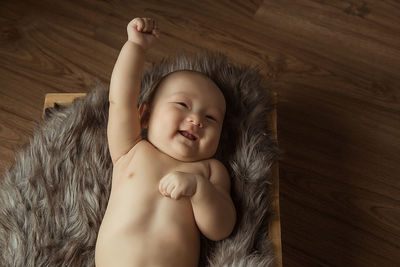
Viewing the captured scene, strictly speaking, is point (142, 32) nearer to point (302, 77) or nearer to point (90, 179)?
point (90, 179)

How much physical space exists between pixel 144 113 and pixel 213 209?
1.15ft

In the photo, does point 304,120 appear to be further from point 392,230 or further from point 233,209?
point 233,209

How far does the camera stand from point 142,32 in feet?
3.95

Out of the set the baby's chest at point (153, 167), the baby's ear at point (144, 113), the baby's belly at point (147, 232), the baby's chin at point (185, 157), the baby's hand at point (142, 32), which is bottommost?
the baby's belly at point (147, 232)

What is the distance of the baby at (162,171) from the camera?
1.05 meters

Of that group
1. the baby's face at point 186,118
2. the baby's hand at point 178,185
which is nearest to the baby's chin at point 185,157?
the baby's face at point 186,118

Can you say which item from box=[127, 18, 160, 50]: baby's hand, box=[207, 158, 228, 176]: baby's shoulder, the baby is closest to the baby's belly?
the baby

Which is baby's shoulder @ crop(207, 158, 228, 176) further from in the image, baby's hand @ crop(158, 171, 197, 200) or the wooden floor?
the wooden floor

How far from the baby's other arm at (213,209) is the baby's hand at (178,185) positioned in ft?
0.06

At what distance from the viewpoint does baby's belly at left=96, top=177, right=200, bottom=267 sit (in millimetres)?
1046

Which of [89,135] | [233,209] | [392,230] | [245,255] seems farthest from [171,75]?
[392,230]

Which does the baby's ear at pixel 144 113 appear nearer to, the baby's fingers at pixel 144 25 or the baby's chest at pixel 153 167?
the baby's chest at pixel 153 167

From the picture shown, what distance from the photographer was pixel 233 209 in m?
1.11

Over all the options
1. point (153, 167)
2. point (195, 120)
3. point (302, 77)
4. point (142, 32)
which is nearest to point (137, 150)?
point (153, 167)
